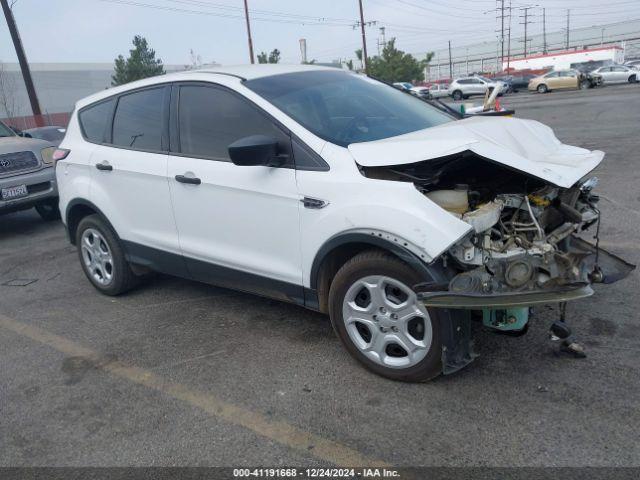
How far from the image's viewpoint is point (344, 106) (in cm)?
390

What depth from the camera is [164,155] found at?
420 cm

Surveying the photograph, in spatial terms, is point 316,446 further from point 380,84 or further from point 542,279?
point 380,84

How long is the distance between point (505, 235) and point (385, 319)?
0.82m

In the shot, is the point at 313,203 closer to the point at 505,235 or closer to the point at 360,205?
the point at 360,205

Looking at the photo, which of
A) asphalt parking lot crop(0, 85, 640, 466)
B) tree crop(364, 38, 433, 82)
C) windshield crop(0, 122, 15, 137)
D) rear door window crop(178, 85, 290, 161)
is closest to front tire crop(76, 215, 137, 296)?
asphalt parking lot crop(0, 85, 640, 466)

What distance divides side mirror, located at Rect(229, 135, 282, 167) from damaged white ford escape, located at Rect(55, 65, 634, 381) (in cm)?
1

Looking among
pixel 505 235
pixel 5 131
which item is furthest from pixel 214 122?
pixel 5 131

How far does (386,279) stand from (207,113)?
74.0 inches

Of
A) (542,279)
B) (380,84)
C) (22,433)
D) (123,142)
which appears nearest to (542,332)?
(542,279)

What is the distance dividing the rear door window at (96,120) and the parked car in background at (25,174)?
307 cm

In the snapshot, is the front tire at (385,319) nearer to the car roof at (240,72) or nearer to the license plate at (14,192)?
the car roof at (240,72)

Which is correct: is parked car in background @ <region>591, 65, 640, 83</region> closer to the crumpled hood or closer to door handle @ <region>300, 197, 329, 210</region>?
the crumpled hood

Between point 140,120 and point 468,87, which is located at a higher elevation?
point 140,120

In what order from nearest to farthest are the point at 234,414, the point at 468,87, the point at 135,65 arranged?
the point at 234,414 → the point at 468,87 → the point at 135,65
